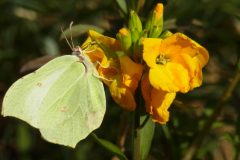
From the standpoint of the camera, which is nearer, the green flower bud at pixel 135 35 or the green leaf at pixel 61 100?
the green flower bud at pixel 135 35

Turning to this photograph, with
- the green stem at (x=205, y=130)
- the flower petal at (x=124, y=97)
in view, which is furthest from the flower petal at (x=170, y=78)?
the green stem at (x=205, y=130)

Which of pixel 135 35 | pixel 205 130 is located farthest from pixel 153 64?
pixel 205 130

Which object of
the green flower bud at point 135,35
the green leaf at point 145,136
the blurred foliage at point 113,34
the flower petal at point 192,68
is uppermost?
the green flower bud at point 135,35

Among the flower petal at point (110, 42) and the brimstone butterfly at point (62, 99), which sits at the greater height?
the flower petal at point (110, 42)

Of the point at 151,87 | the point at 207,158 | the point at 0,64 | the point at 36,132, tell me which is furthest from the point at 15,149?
the point at 151,87

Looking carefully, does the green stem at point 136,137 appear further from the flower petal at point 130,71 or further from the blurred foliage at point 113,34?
the blurred foliage at point 113,34

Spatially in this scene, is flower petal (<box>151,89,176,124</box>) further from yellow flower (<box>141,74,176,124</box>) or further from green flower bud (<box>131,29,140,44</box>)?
green flower bud (<box>131,29,140,44</box>)

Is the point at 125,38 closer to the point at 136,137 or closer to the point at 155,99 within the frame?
the point at 155,99
